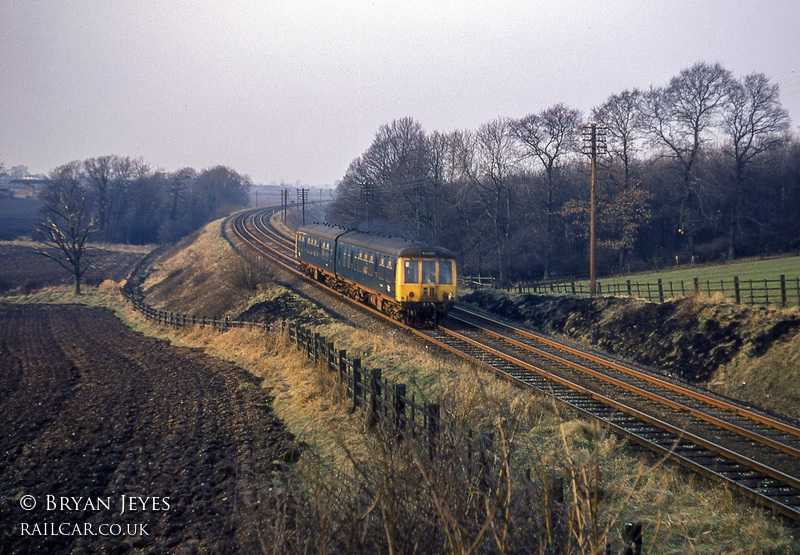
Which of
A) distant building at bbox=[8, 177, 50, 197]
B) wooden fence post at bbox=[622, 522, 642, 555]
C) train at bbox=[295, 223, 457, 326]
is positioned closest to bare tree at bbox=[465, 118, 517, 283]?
train at bbox=[295, 223, 457, 326]

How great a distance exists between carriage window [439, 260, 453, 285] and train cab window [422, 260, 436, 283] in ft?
1.06

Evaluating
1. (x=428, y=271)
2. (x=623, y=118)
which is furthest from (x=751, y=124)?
(x=428, y=271)

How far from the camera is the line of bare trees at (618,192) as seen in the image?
40469mm

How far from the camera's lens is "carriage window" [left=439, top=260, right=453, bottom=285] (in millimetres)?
20766

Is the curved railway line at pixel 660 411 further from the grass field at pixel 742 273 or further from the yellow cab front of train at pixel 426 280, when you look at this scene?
the grass field at pixel 742 273

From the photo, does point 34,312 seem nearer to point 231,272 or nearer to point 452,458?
point 231,272

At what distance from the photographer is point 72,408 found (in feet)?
45.4

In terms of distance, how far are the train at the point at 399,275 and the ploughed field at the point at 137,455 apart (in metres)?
6.57

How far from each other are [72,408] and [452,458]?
1336cm

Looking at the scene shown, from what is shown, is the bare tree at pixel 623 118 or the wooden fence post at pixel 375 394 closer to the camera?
the wooden fence post at pixel 375 394

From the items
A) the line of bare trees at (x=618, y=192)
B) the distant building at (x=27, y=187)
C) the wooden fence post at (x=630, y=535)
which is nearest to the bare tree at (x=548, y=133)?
the line of bare trees at (x=618, y=192)

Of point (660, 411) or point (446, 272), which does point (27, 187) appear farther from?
point (660, 411)

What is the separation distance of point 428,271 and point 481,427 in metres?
13.6

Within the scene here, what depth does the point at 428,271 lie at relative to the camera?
2041 centimetres
